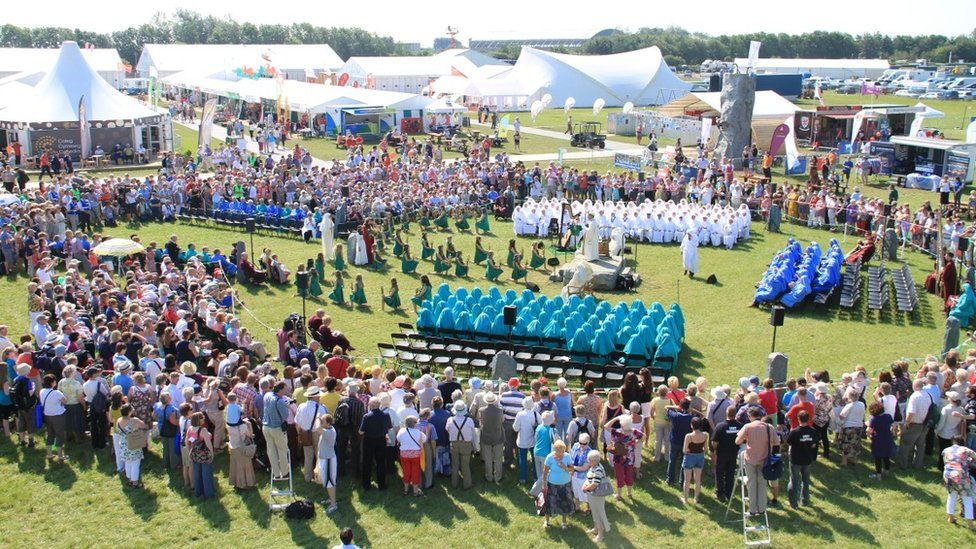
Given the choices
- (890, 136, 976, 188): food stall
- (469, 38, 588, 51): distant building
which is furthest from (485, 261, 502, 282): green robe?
(469, 38, 588, 51): distant building

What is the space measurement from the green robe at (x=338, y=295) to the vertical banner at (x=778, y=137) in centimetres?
2373

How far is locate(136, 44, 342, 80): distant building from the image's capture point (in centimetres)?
7206

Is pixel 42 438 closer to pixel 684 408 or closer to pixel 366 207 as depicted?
pixel 684 408

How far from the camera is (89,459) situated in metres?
11.0

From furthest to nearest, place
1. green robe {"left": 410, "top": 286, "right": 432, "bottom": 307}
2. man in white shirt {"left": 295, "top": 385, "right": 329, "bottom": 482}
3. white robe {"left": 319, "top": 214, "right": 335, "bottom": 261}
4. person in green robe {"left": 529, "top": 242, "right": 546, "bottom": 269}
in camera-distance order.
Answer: white robe {"left": 319, "top": 214, "right": 335, "bottom": 261} → person in green robe {"left": 529, "top": 242, "right": 546, "bottom": 269} → green robe {"left": 410, "top": 286, "right": 432, "bottom": 307} → man in white shirt {"left": 295, "top": 385, "right": 329, "bottom": 482}

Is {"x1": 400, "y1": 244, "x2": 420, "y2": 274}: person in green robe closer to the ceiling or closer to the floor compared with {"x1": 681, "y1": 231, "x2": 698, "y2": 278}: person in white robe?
closer to the floor

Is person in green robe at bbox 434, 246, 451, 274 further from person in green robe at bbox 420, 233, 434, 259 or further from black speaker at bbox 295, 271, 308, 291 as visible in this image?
black speaker at bbox 295, 271, 308, 291

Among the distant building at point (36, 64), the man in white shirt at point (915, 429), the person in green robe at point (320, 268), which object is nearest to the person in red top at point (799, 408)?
the man in white shirt at point (915, 429)

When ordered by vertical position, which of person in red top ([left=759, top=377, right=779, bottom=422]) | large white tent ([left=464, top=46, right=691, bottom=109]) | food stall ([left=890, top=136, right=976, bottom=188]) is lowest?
person in red top ([left=759, top=377, right=779, bottom=422])

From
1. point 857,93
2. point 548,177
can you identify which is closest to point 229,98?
point 548,177

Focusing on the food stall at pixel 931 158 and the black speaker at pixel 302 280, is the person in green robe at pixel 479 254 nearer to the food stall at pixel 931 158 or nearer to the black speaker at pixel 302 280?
the black speaker at pixel 302 280

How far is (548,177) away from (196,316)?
51.4 ft

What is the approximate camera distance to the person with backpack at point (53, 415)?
10.8 meters

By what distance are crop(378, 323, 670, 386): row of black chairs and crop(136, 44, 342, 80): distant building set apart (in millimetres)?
58023
